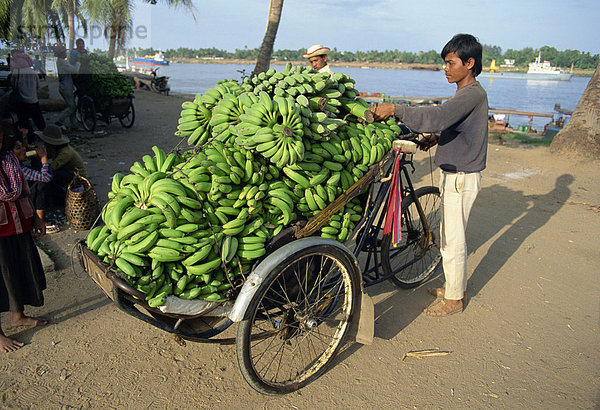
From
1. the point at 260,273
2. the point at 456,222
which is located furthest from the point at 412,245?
the point at 260,273

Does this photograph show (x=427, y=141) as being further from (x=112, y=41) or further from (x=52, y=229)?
(x=112, y=41)

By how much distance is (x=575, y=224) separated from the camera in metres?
5.60

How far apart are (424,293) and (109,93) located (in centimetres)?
896

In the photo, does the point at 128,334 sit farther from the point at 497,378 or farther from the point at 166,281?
the point at 497,378

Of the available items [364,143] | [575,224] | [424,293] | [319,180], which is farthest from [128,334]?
[575,224]

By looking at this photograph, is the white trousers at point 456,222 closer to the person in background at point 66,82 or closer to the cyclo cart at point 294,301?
the cyclo cart at point 294,301

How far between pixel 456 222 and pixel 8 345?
353cm

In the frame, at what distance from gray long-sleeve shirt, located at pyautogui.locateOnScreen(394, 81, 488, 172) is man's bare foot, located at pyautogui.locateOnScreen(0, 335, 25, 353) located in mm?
3161

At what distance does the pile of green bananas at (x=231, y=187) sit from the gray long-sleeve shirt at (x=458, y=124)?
1.13 feet

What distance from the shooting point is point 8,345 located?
2830 mm

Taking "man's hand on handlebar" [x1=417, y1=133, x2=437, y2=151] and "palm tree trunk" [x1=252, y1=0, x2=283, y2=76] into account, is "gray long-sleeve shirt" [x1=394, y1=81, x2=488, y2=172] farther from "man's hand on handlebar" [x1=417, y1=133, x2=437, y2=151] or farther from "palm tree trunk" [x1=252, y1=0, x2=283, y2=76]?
"palm tree trunk" [x1=252, y1=0, x2=283, y2=76]

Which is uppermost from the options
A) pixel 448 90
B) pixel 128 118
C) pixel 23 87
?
pixel 448 90

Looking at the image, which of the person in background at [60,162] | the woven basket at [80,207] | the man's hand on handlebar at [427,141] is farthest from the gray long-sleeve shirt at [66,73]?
the man's hand on handlebar at [427,141]

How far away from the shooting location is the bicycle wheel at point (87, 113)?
955 cm
